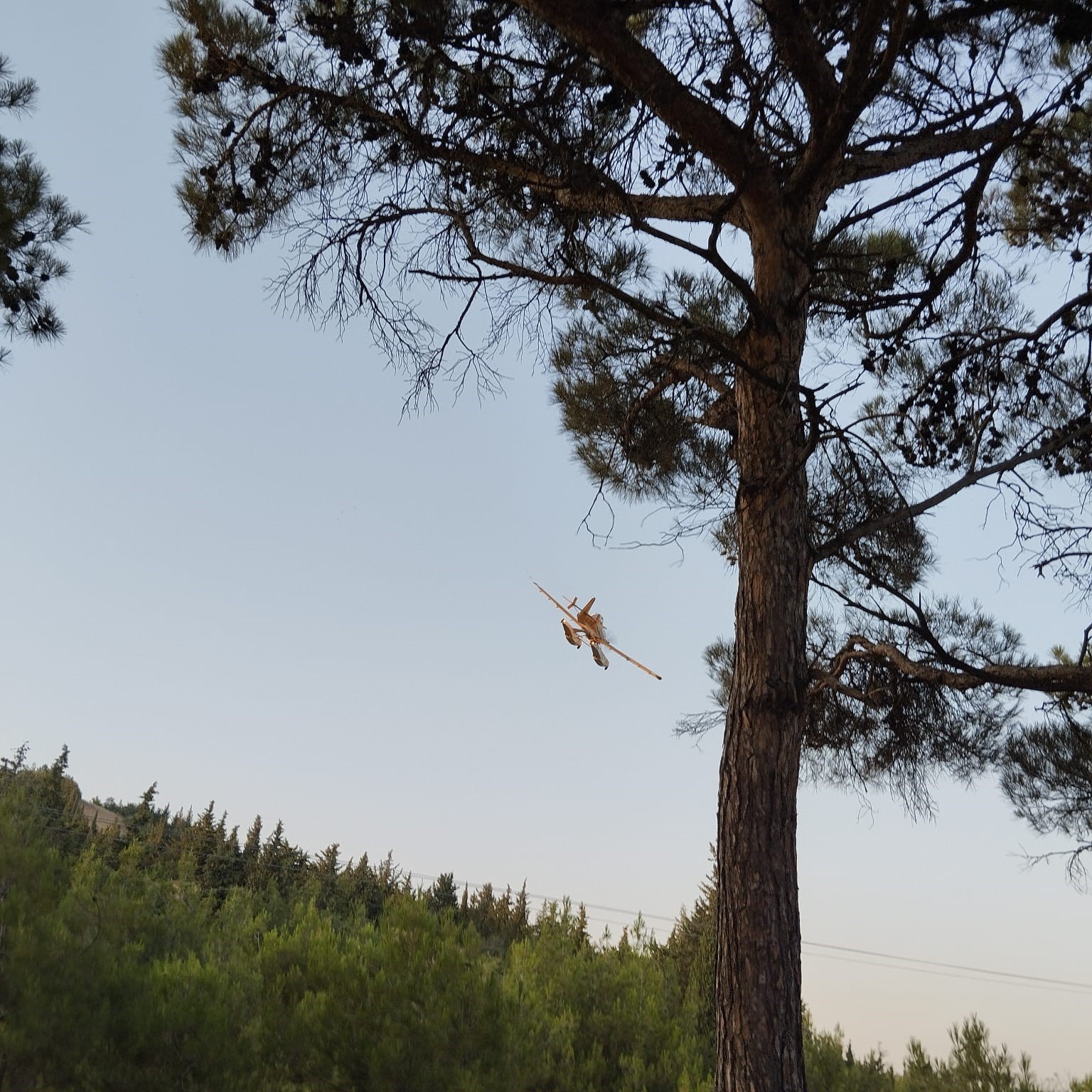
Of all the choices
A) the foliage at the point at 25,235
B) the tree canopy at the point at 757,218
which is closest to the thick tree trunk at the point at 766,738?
the tree canopy at the point at 757,218

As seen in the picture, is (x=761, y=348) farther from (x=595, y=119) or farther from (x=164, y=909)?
(x=164, y=909)

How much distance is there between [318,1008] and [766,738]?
222cm

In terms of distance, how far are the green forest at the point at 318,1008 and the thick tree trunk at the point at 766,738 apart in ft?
5.08

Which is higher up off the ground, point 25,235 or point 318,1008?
point 25,235

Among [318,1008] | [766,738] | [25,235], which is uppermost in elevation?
[25,235]

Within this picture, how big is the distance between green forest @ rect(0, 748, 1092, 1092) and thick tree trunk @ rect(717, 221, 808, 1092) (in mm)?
1548

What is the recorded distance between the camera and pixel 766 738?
3080 mm

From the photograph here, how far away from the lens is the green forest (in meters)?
3.63

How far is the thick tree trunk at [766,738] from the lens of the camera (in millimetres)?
2824

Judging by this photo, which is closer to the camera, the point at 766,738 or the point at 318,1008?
the point at 766,738

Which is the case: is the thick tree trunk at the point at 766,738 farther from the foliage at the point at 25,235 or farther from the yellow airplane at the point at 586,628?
the foliage at the point at 25,235

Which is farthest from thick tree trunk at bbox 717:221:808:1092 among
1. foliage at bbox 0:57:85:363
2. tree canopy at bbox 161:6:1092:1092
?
foliage at bbox 0:57:85:363

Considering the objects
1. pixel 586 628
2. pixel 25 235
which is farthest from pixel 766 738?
pixel 25 235

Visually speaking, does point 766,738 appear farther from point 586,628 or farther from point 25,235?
point 25,235
